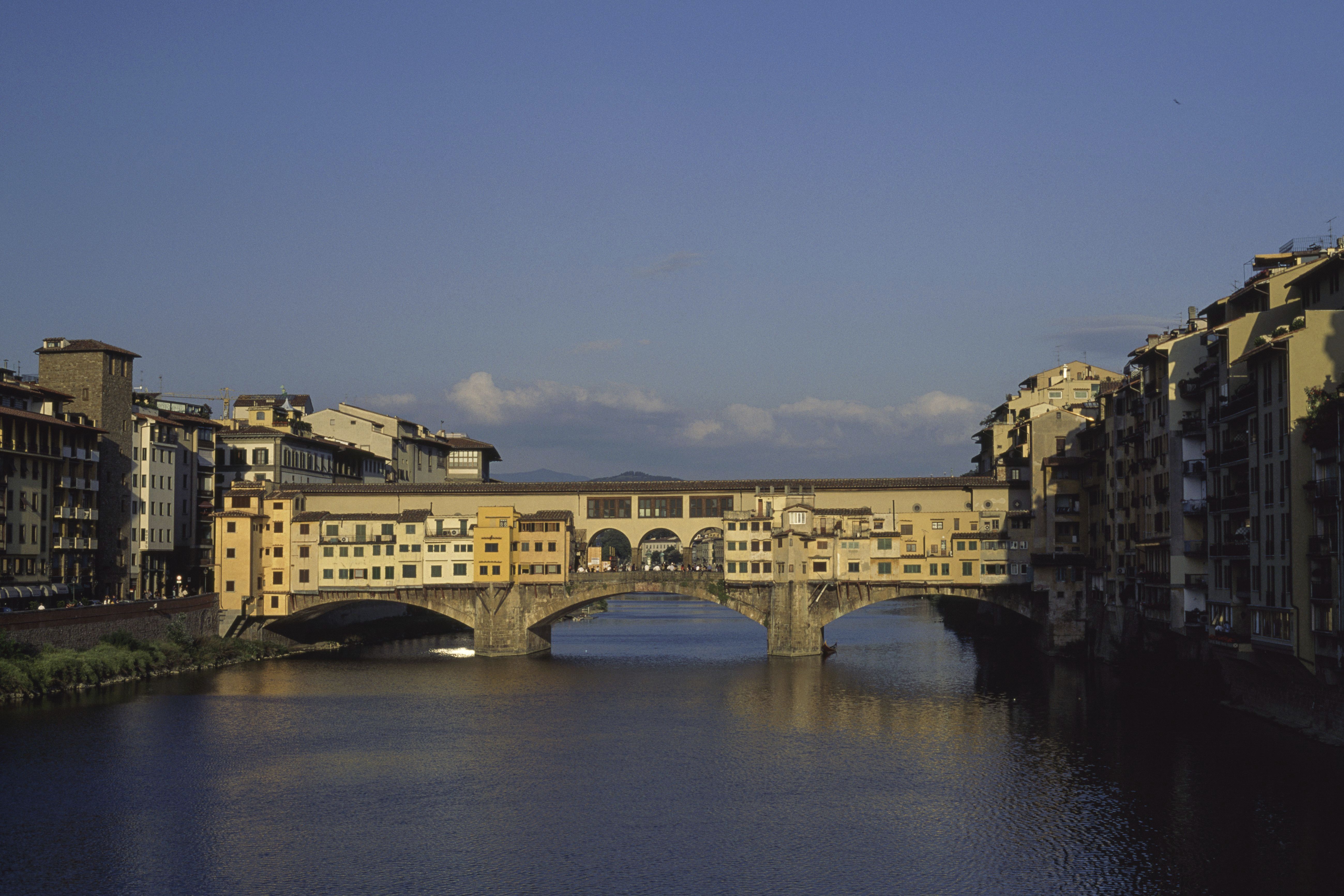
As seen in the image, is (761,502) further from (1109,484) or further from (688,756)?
(688,756)

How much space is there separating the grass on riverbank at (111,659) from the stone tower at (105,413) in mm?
8281

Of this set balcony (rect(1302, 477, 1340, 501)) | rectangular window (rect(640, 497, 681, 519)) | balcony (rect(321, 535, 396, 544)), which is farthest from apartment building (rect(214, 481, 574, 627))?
balcony (rect(1302, 477, 1340, 501))

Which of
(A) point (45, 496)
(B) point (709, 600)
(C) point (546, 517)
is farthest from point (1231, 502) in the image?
(A) point (45, 496)

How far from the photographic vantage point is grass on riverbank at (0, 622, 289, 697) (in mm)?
64500

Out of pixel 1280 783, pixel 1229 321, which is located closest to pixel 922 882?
pixel 1280 783

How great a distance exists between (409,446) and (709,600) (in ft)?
177

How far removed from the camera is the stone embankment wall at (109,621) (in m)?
68.1

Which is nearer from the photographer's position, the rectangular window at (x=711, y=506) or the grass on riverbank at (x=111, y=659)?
the grass on riverbank at (x=111, y=659)

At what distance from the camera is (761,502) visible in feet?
302

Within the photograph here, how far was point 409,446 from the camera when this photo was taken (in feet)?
448

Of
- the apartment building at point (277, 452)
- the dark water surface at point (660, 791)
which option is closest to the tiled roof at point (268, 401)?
the apartment building at point (277, 452)

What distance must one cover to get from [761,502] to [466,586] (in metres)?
21.2

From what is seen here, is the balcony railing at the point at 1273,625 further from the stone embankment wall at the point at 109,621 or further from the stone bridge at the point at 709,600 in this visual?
the stone embankment wall at the point at 109,621

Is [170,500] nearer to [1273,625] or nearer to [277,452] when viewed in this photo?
[277,452]
